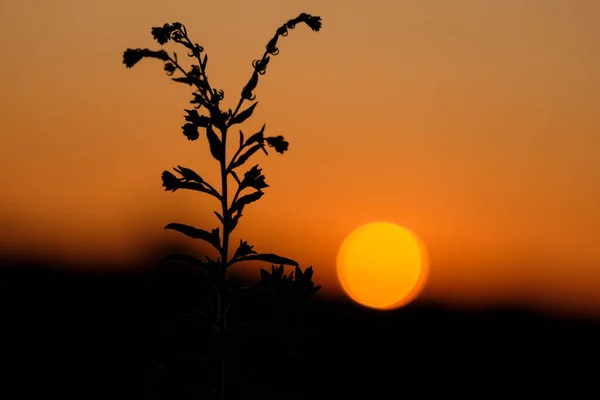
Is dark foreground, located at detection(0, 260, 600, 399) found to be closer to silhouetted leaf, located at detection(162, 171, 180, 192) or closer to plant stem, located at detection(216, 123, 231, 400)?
silhouetted leaf, located at detection(162, 171, 180, 192)

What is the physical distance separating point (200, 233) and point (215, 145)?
2.45 feet

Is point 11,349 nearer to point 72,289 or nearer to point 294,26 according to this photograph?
point 72,289

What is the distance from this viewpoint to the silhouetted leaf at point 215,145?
26.6ft

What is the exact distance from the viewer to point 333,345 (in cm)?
3706

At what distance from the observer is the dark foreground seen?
107ft

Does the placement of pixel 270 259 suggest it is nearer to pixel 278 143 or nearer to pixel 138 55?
pixel 278 143

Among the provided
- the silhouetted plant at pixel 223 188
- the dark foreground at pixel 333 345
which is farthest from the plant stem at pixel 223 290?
the dark foreground at pixel 333 345

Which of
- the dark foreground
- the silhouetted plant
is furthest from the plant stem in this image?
the dark foreground

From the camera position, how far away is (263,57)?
8844 mm

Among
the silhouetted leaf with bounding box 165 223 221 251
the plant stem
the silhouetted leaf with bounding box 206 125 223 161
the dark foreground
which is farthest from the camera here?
the dark foreground

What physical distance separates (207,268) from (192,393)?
91cm

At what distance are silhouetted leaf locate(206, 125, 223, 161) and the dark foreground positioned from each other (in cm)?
1923

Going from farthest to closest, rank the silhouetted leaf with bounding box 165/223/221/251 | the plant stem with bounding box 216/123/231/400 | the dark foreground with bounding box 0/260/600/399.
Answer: the dark foreground with bounding box 0/260/600/399 → the silhouetted leaf with bounding box 165/223/221/251 → the plant stem with bounding box 216/123/231/400

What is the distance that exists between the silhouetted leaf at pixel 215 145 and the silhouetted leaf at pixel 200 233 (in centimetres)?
62
